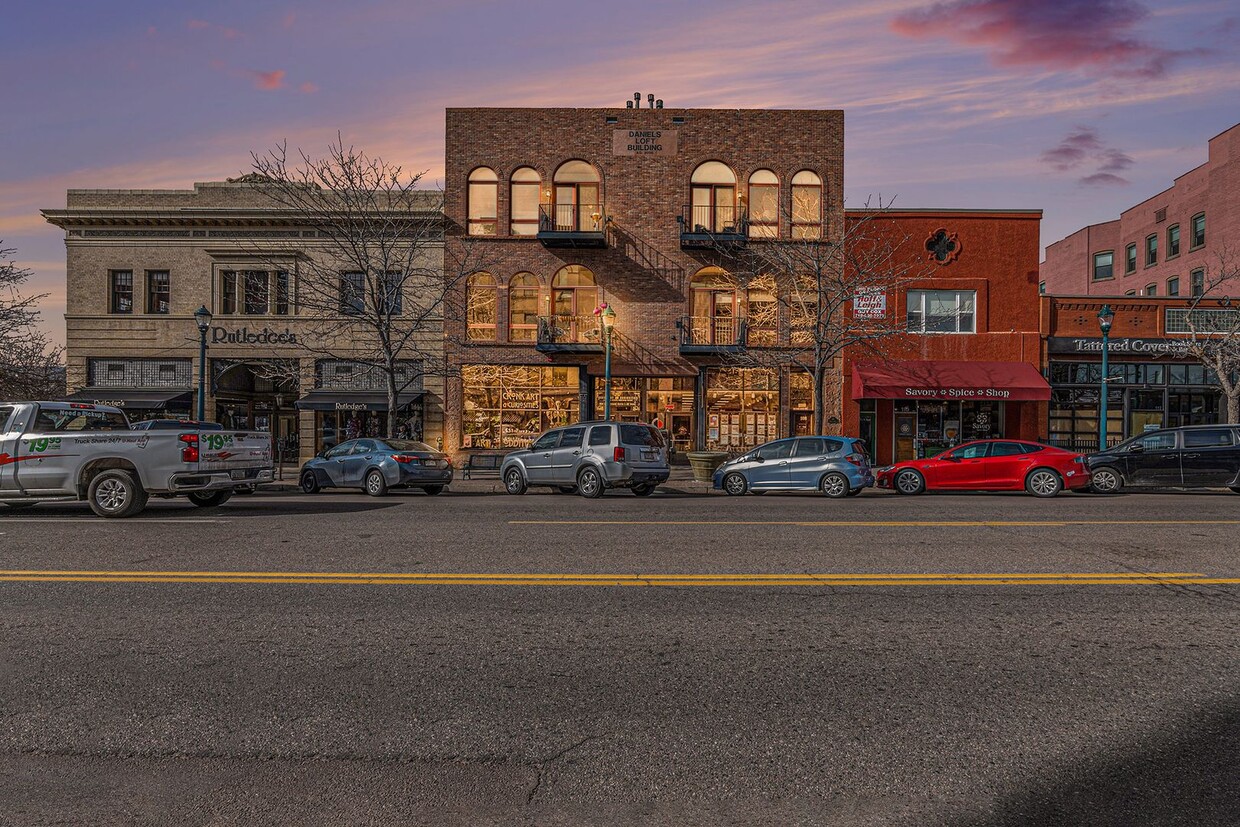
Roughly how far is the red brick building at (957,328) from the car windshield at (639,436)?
1179 cm

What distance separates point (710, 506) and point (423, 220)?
19.2 meters

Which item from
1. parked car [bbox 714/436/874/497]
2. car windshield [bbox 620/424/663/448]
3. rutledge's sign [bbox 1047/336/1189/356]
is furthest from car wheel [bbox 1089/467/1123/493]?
rutledge's sign [bbox 1047/336/1189/356]

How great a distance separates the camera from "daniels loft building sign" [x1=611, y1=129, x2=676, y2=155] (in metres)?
28.5

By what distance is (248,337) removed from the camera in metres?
29.7

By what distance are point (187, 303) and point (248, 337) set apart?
2.74 m

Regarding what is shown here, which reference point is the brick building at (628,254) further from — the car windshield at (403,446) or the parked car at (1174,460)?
the parked car at (1174,460)

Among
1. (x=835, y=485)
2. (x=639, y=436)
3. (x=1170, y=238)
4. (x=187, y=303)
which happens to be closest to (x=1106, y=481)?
(x=835, y=485)

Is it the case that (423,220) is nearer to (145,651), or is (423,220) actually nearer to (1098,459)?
(1098,459)

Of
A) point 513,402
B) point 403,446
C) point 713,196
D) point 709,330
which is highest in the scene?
point 713,196

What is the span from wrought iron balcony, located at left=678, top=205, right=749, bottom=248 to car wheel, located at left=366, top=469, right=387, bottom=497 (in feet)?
48.1

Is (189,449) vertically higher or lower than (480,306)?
lower

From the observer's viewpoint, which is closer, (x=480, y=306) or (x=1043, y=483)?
(x=1043, y=483)

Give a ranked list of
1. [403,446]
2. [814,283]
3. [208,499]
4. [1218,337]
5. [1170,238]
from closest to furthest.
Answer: [208,499], [403,446], [1218,337], [814,283], [1170,238]

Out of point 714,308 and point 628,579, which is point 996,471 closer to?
point 714,308
